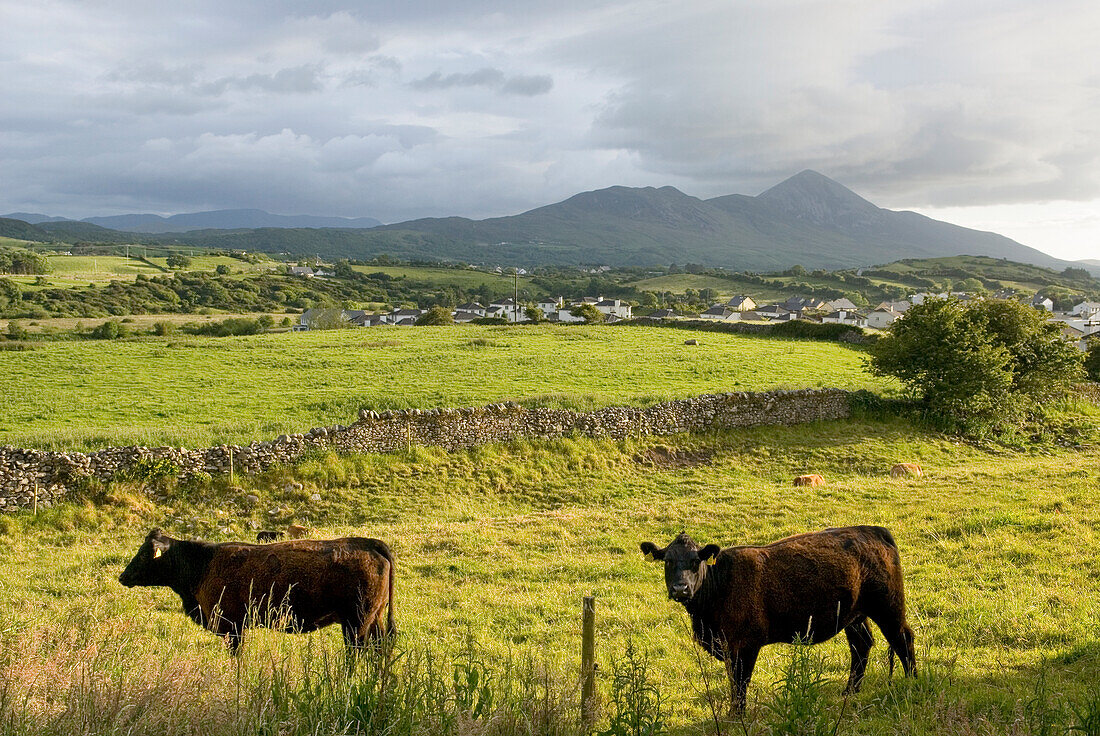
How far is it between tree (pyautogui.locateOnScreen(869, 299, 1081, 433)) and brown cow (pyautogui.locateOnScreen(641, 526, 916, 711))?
2332 cm

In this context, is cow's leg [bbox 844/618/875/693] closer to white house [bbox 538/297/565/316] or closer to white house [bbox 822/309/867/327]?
white house [bbox 822/309/867/327]

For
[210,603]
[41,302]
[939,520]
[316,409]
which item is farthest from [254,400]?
[41,302]

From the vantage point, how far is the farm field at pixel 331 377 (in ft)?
75.4

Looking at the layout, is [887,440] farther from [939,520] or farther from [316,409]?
[316,409]

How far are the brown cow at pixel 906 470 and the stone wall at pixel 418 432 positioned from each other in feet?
17.6

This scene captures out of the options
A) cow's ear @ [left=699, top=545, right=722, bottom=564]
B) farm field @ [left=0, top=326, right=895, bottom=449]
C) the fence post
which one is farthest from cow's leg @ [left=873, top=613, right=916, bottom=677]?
farm field @ [left=0, top=326, right=895, bottom=449]

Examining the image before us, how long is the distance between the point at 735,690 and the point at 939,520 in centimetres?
959

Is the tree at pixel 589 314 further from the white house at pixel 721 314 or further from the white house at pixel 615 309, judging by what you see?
the white house at pixel 615 309

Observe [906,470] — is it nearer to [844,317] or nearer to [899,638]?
[899,638]

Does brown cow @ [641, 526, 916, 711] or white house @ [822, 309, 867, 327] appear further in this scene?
white house @ [822, 309, 867, 327]

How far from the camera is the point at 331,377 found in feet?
108

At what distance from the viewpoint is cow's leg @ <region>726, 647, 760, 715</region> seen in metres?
6.05

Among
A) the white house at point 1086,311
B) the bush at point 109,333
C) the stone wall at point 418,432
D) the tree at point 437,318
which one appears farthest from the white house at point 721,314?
the bush at point 109,333

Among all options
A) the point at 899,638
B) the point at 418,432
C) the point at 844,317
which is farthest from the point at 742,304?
the point at 899,638
